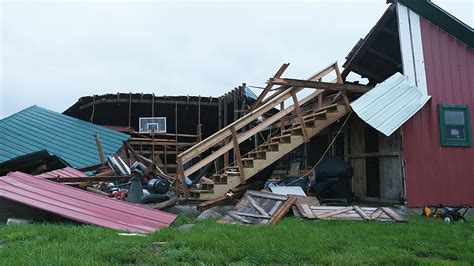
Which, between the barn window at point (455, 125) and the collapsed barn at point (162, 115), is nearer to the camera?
the barn window at point (455, 125)

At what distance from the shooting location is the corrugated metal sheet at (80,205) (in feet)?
23.1

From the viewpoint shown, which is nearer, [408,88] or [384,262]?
[384,262]

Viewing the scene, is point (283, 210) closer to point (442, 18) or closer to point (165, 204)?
point (165, 204)

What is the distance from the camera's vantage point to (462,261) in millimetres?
4977

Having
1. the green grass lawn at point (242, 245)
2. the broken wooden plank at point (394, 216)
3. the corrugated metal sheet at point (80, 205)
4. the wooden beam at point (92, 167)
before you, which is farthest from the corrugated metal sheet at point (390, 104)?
the wooden beam at point (92, 167)

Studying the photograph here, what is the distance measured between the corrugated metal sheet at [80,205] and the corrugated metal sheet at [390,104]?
5.03 meters

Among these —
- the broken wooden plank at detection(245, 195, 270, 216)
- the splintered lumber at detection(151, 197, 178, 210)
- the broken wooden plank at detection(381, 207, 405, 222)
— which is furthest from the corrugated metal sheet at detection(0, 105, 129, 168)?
the broken wooden plank at detection(381, 207, 405, 222)

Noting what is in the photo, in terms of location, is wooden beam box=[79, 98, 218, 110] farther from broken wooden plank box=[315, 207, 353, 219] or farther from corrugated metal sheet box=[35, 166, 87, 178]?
broken wooden plank box=[315, 207, 353, 219]

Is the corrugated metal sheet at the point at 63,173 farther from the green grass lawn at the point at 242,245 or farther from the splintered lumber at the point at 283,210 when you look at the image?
the splintered lumber at the point at 283,210

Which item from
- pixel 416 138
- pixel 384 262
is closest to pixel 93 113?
pixel 416 138

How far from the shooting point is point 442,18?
34.2 feet

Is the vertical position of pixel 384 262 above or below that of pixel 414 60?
below

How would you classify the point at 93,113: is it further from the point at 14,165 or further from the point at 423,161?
the point at 423,161

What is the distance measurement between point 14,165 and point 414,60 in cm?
1085
